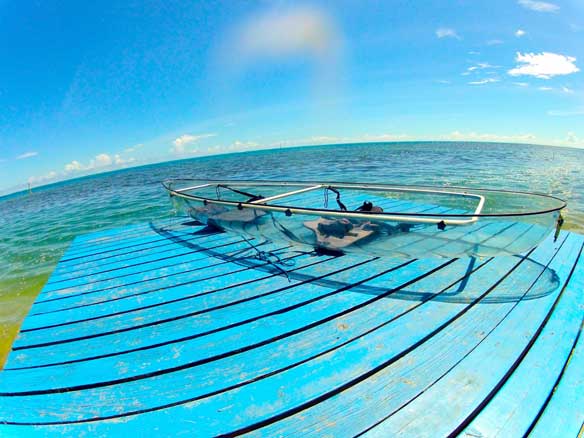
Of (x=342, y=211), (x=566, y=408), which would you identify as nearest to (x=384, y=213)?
(x=342, y=211)

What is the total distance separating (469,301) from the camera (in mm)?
2375

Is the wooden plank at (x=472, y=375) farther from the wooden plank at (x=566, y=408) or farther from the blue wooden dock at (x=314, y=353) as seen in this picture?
the wooden plank at (x=566, y=408)

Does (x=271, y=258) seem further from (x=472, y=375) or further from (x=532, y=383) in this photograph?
(x=532, y=383)

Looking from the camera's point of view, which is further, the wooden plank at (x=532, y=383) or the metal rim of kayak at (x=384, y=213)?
the metal rim of kayak at (x=384, y=213)

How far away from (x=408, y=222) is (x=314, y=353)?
4.22ft

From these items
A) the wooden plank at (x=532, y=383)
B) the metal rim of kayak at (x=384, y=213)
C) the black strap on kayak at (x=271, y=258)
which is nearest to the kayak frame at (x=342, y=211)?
the metal rim of kayak at (x=384, y=213)

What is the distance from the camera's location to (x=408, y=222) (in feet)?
7.06

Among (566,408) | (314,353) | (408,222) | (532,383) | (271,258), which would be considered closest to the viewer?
(566,408)

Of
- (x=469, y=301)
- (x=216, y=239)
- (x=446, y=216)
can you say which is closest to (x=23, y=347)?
(x=216, y=239)

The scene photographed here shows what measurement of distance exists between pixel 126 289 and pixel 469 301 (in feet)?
12.2

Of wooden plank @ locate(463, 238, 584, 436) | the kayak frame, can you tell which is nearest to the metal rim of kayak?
the kayak frame

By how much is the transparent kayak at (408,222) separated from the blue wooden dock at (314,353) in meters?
0.18

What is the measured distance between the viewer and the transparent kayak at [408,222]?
2.10 metres

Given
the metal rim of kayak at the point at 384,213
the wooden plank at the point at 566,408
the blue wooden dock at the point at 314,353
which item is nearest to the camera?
the wooden plank at the point at 566,408
